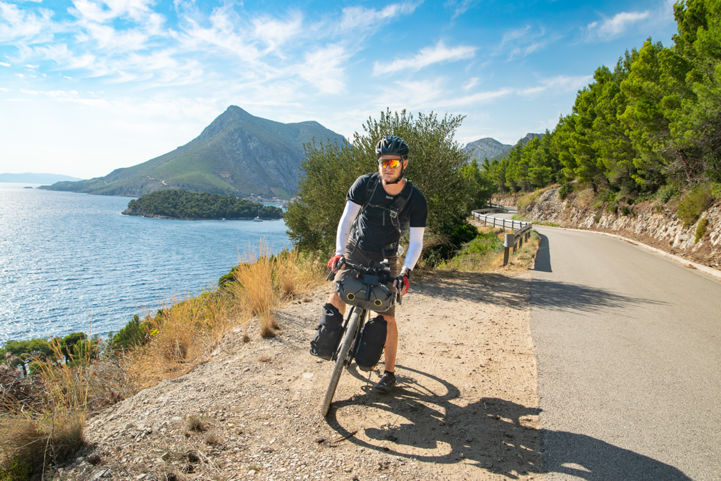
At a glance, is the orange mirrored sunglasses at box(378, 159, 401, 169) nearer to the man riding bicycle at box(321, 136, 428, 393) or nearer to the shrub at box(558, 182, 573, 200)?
the man riding bicycle at box(321, 136, 428, 393)

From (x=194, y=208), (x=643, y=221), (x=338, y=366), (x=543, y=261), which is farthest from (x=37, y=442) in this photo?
(x=194, y=208)

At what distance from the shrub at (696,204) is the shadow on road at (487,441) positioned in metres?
18.6

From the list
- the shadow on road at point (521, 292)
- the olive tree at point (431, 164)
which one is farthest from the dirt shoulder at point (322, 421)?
the olive tree at point (431, 164)

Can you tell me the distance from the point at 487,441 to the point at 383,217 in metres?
1.90

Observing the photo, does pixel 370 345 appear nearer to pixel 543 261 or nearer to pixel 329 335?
pixel 329 335

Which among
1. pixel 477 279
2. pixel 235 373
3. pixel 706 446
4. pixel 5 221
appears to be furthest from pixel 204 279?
pixel 5 221

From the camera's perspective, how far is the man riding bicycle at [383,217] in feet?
10.8

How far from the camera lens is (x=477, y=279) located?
988 centimetres

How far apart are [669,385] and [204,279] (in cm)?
4515

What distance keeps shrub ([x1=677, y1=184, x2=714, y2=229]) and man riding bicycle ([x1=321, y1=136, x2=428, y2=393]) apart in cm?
1894

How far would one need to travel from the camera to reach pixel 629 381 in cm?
395

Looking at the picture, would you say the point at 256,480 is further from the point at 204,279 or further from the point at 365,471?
the point at 204,279

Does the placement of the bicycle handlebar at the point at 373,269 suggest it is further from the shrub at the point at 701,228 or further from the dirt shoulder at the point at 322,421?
the shrub at the point at 701,228


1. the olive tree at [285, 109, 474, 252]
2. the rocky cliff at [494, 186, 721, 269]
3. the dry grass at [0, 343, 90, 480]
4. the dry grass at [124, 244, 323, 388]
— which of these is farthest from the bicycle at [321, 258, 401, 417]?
the rocky cliff at [494, 186, 721, 269]
